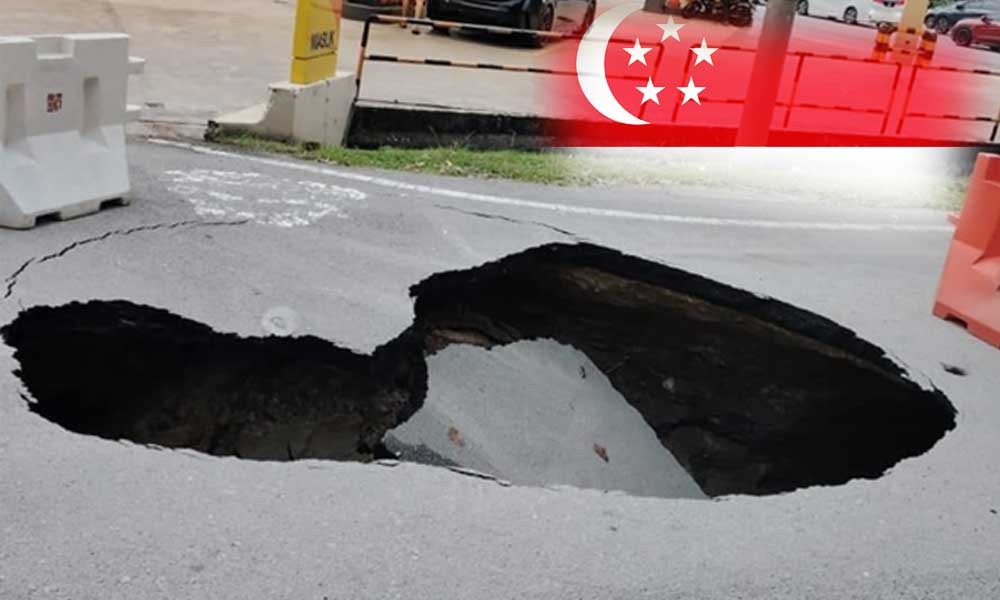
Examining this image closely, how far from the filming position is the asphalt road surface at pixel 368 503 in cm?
305

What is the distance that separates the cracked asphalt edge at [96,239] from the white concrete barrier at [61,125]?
34 cm

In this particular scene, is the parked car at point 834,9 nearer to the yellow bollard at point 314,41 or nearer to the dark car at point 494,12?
the dark car at point 494,12

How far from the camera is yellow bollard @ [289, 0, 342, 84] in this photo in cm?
927

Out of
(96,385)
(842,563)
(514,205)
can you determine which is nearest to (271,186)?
(514,205)

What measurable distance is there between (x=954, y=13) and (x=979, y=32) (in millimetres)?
2915

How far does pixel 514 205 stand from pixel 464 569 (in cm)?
480

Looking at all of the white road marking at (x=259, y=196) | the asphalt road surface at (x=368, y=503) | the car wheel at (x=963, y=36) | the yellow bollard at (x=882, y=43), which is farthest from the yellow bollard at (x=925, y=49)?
the car wheel at (x=963, y=36)

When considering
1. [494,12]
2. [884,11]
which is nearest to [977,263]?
[494,12]

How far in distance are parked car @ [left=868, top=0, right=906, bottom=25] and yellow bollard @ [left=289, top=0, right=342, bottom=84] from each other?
33.9 meters

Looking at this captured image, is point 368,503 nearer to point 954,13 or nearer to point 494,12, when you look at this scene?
point 494,12

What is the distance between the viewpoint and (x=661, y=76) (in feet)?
53.9
